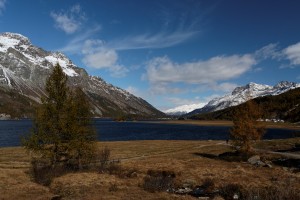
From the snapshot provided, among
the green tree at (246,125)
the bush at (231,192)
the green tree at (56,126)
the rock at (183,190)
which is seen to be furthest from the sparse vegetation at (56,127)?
the green tree at (246,125)

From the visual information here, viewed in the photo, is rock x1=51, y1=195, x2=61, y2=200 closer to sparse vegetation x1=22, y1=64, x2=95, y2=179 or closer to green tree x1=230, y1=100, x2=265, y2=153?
sparse vegetation x1=22, y1=64, x2=95, y2=179

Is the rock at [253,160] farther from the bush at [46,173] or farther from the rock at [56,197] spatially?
the rock at [56,197]

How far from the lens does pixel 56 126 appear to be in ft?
153

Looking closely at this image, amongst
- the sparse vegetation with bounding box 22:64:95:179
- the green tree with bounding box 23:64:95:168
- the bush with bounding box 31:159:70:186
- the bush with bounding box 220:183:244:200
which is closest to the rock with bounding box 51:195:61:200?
the bush with bounding box 31:159:70:186

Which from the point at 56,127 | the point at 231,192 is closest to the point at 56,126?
the point at 56,127

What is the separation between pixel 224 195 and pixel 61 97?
25.7 metres

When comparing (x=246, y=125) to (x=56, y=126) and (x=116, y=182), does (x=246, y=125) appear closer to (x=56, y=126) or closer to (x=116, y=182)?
(x=116, y=182)

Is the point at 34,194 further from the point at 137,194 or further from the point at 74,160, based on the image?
the point at 74,160

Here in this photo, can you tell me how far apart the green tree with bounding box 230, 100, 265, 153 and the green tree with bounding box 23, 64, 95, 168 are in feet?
111

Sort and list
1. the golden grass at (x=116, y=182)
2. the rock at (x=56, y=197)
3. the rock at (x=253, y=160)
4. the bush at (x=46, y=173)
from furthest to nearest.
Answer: the rock at (x=253, y=160) → the bush at (x=46, y=173) → the golden grass at (x=116, y=182) → the rock at (x=56, y=197)

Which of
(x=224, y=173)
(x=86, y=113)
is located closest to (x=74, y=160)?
(x=86, y=113)

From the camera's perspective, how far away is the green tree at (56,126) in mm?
45969

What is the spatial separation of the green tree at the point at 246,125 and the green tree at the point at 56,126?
33760 mm

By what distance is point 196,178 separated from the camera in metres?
42.7
